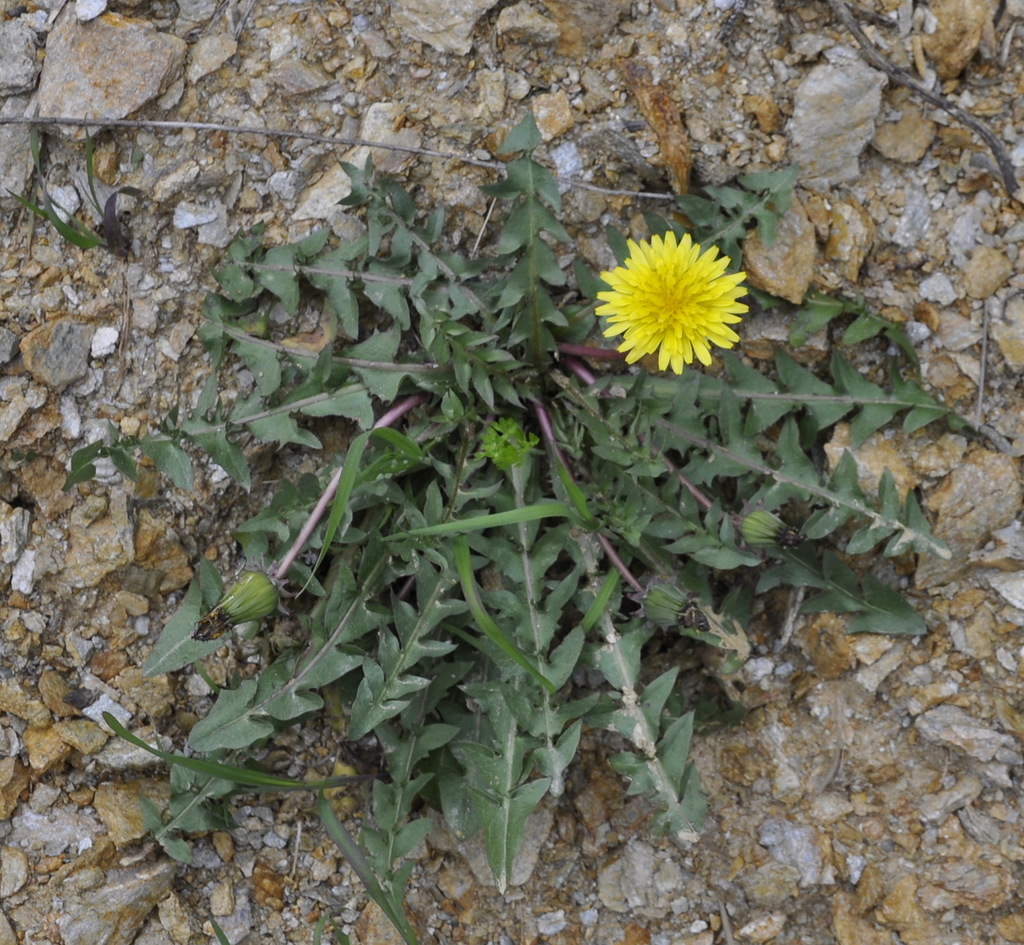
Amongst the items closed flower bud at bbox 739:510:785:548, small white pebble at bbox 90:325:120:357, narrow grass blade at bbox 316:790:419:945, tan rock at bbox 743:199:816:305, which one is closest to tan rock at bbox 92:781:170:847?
narrow grass blade at bbox 316:790:419:945

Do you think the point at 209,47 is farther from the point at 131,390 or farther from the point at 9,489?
the point at 9,489

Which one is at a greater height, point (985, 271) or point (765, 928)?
point (985, 271)

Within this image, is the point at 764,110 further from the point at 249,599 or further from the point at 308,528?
the point at 249,599

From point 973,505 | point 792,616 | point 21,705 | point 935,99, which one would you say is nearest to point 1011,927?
point 792,616

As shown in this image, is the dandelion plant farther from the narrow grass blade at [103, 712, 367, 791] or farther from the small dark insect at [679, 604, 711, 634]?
the narrow grass blade at [103, 712, 367, 791]

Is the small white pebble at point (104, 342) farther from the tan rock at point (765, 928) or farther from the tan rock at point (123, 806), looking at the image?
the tan rock at point (765, 928)

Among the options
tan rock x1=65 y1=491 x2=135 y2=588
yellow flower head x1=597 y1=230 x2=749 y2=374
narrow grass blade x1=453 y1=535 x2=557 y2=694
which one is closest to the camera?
narrow grass blade x1=453 y1=535 x2=557 y2=694

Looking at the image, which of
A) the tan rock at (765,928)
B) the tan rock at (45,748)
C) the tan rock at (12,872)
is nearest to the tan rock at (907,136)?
the tan rock at (765,928)

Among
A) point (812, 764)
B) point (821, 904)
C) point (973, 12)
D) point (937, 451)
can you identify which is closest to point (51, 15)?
point (973, 12)
